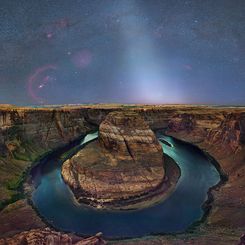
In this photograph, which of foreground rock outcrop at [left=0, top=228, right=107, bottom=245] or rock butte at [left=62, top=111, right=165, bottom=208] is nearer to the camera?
foreground rock outcrop at [left=0, top=228, right=107, bottom=245]

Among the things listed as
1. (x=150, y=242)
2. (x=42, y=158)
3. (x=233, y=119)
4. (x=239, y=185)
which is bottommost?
(x=150, y=242)

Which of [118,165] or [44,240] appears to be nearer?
[44,240]

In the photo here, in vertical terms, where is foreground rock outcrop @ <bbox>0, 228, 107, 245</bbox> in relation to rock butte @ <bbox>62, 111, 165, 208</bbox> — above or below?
below

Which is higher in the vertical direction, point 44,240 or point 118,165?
point 118,165

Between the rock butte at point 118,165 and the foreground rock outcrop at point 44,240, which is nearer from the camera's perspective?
the foreground rock outcrop at point 44,240

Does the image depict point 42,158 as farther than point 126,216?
Yes

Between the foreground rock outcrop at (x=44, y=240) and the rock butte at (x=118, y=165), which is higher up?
the rock butte at (x=118, y=165)

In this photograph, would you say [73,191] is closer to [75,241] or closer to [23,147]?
[75,241]

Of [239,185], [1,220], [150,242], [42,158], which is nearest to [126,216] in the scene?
[150,242]
